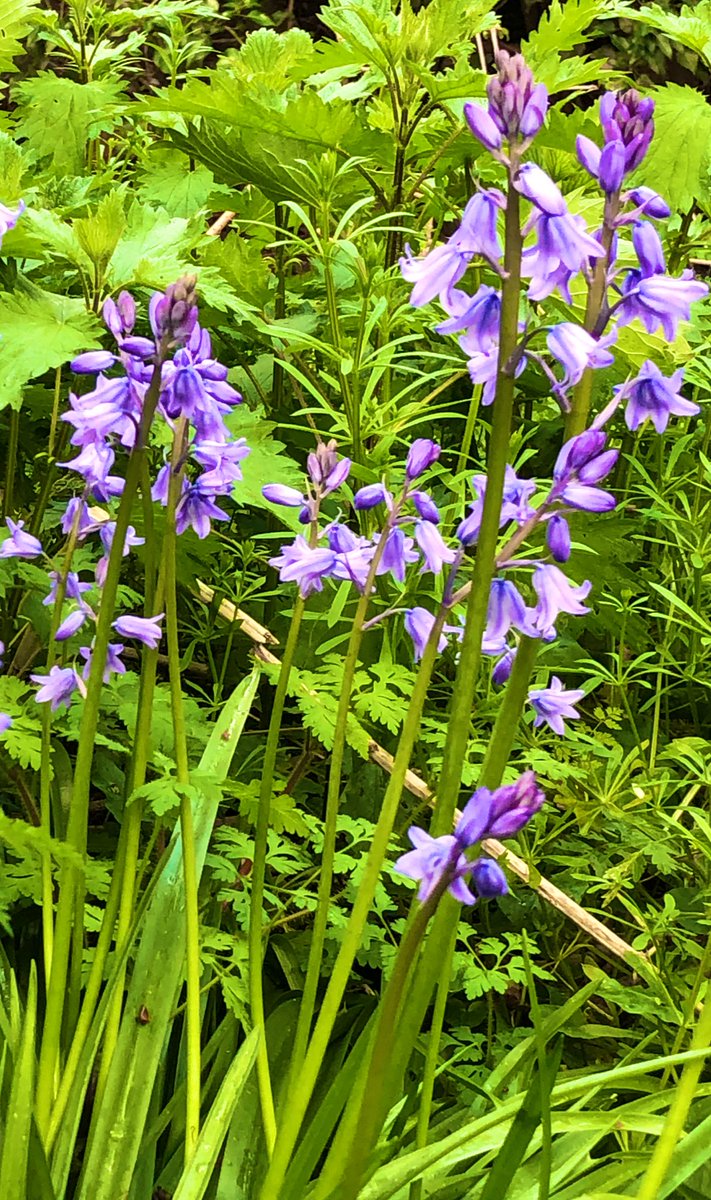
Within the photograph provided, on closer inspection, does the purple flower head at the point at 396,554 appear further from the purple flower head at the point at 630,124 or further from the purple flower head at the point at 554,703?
the purple flower head at the point at 630,124

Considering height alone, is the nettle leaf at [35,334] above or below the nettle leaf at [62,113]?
below

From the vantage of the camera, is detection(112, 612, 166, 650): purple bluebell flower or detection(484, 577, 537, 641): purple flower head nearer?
detection(484, 577, 537, 641): purple flower head

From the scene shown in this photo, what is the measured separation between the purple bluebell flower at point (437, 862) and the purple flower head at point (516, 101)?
0.44m

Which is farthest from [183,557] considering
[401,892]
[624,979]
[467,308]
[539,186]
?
[624,979]

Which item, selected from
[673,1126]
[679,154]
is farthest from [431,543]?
[679,154]

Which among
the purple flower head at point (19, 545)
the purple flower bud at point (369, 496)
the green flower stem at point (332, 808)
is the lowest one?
the green flower stem at point (332, 808)

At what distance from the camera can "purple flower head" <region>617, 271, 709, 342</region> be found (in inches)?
25.6

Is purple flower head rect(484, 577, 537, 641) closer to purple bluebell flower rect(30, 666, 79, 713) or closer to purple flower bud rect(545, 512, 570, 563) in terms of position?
purple flower bud rect(545, 512, 570, 563)

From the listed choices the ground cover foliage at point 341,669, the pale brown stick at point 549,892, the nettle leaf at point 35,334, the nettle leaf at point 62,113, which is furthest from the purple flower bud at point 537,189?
the nettle leaf at point 62,113

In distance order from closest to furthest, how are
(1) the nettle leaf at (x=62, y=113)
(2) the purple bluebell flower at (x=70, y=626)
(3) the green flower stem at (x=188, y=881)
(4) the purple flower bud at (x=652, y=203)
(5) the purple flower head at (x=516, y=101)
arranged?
(5) the purple flower head at (x=516, y=101), (4) the purple flower bud at (x=652, y=203), (3) the green flower stem at (x=188, y=881), (2) the purple bluebell flower at (x=70, y=626), (1) the nettle leaf at (x=62, y=113)

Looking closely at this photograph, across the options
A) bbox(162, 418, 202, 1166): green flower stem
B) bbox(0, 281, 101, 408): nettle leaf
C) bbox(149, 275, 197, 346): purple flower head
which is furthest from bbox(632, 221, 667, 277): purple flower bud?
bbox(0, 281, 101, 408): nettle leaf

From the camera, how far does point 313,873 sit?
126 centimetres

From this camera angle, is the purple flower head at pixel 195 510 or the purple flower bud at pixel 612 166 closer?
the purple flower bud at pixel 612 166

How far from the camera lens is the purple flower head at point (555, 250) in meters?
0.59
